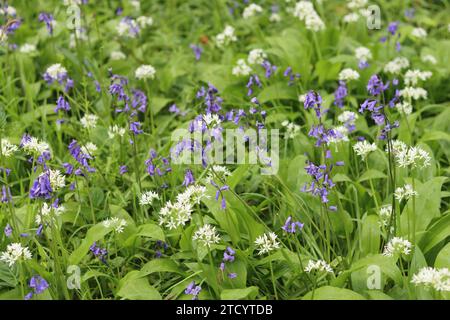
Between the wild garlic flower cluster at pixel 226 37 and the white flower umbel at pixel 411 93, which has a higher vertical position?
the wild garlic flower cluster at pixel 226 37

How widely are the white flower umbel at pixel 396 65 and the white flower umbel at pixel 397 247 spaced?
235 centimetres

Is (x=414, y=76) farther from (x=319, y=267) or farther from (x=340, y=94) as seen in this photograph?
(x=319, y=267)

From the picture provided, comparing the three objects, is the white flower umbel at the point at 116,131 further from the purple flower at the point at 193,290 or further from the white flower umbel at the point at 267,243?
the purple flower at the point at 193,290

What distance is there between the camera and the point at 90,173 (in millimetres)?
Result: 4309

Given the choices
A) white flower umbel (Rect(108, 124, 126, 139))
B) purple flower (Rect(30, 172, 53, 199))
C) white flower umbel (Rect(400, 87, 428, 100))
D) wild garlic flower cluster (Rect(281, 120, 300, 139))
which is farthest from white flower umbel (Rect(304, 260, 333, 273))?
white flower umbel (Rect(400, 87, 428, 100))

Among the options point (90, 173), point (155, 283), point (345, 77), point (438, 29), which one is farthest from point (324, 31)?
point (155, 283)

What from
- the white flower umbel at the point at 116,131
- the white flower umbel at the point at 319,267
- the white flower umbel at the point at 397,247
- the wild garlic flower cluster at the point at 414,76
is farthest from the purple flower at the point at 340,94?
the white flower umbel at the point at 319,267

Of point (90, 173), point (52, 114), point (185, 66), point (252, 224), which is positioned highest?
point (185, 66)

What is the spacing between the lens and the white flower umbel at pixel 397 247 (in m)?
3.31

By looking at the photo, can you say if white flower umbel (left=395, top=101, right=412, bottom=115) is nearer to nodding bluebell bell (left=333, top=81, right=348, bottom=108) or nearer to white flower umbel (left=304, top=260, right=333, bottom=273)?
nodding bluebell bell (left=333, top=81, right=348, bottom=108)

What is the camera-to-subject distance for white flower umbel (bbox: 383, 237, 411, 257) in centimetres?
331

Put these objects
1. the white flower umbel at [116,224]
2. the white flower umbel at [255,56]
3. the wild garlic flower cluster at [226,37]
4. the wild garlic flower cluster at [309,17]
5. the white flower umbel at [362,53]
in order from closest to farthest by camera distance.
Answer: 1. the white flower umbel at [116,224]
2. the white flower umbel at [255,56]
3. the white flower umbel at [362,53]
4. the wild garlic flower cluster at [309,17]
5. the wild garlic flower cluster at [226,37]
